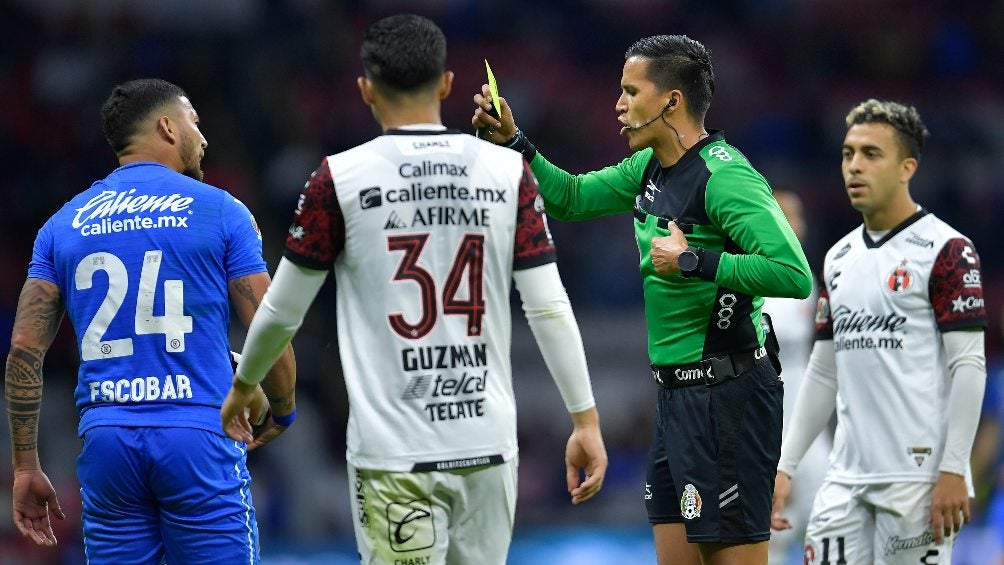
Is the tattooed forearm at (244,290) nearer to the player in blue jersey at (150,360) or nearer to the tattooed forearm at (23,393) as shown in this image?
the player in blue jersey at (150,360)

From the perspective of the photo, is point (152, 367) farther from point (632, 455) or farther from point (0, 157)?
point (0, 157)

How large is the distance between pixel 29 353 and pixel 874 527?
3.74 meters

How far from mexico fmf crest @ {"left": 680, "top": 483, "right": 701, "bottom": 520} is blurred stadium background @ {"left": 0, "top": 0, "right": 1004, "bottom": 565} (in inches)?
283

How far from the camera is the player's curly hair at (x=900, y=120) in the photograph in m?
6.47

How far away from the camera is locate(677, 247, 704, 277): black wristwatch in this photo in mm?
5270

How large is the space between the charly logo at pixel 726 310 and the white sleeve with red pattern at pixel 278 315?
174 centimetres

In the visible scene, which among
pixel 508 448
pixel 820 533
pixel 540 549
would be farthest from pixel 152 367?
pixel 540 549

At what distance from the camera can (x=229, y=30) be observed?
16.5 m

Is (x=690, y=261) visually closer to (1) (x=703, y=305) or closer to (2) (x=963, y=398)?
(1) (x=703, y=305)

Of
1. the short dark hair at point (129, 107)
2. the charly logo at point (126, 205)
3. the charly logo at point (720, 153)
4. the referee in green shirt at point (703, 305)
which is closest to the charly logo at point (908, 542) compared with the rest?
the referee in green shirt at point (703, 305)

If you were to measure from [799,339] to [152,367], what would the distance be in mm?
4775

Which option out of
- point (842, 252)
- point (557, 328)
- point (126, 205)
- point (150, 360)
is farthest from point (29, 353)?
point (842, 252)

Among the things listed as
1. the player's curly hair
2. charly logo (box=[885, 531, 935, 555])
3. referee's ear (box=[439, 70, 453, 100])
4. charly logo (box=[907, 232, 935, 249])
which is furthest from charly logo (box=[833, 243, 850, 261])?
referee's ear (box=[439, 70, 453, 100])

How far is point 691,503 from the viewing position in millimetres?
5453
